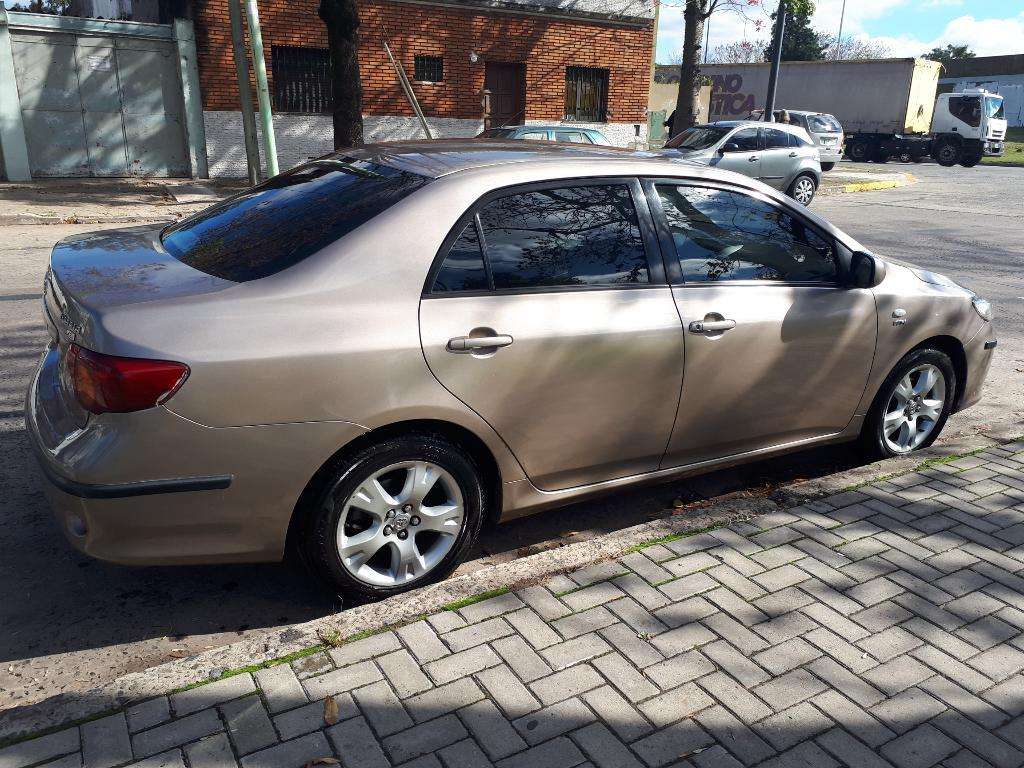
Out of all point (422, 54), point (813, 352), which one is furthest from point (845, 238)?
point (422, 54)

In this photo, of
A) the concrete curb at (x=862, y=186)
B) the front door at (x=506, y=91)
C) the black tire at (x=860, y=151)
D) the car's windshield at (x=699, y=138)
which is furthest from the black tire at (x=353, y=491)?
the black tire at (x=860, y=151)

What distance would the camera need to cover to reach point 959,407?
4.83 meters

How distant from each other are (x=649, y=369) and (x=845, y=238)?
145cm

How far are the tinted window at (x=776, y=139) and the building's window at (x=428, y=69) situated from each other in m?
7.29

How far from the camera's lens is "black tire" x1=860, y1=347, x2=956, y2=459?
14.5ft

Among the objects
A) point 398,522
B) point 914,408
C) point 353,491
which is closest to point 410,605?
point 398,522

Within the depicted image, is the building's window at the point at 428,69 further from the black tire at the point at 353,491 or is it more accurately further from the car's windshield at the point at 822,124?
the black tire at the point at 353,491

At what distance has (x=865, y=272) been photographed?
4055 millimetres

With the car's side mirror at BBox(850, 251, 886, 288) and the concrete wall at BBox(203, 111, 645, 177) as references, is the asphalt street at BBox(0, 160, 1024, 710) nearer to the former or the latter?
the car's side mirror at BBox(850, 251, 886, 288)

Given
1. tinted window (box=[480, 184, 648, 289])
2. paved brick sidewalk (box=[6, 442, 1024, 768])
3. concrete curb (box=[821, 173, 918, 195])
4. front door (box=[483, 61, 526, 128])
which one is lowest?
paved brick sidewalk (box=[6, 442, 1024, 768])

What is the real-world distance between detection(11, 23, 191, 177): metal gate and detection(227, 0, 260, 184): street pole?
92.8 inches

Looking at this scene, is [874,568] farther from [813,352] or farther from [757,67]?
[757,67]

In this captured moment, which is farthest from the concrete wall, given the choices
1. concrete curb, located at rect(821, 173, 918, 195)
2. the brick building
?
concrete curb, located at rect(821, 173, 918, 195)

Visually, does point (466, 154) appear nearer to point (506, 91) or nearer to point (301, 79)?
point (301, 79)
